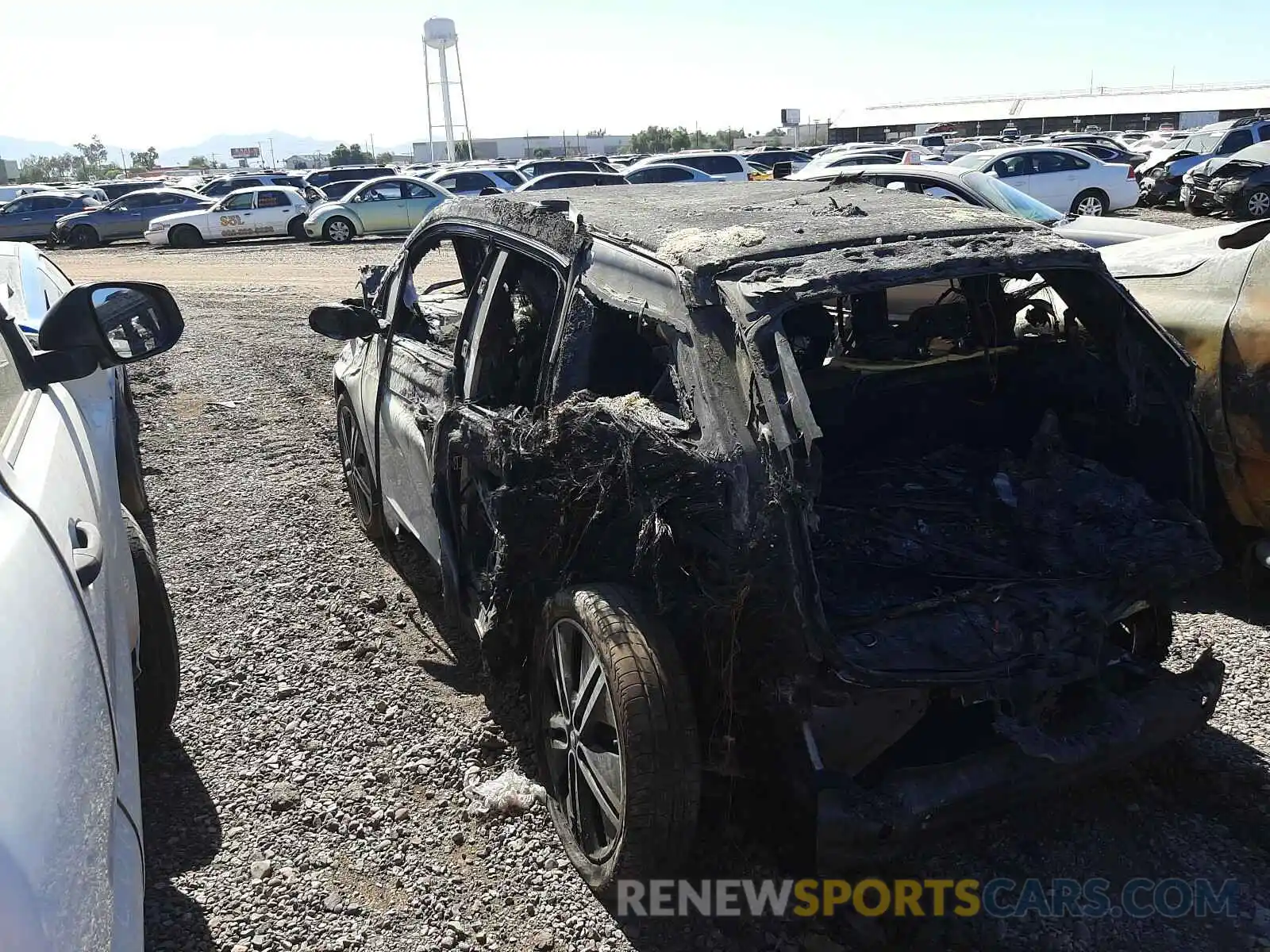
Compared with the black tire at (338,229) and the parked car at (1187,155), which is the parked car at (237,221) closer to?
the black tire at (338,229)

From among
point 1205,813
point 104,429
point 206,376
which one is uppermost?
point 104,429

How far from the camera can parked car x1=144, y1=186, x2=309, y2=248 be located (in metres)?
23.5

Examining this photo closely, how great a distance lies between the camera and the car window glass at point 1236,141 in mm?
22656

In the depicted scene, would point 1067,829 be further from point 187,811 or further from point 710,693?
point 187,811

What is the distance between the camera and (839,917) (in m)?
2.78

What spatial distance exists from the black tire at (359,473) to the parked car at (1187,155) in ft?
69.8

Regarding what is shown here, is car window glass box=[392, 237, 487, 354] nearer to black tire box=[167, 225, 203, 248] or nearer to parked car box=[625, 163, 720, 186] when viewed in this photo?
parked car box=[625, 163, 720, 186]

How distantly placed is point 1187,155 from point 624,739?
25.1 m

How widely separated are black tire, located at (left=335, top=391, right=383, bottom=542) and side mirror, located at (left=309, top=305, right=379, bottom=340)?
77 centimetres

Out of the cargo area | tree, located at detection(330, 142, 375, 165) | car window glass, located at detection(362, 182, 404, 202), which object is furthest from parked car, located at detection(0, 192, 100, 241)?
tree, located at detection(330, 142, 375, 165)

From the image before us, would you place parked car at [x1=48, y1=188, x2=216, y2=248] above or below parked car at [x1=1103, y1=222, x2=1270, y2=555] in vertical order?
above

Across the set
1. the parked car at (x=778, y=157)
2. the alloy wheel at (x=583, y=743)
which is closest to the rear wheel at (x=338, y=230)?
the parked car at (x=778, y=157)

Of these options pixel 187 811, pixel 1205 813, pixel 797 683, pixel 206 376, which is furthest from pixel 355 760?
pixel 206 376

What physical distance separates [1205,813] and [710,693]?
1.74 meters
